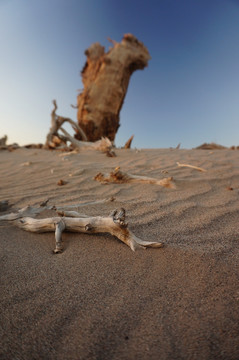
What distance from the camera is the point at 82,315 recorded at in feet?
2.84

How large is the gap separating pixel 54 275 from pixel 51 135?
6951 millimetres

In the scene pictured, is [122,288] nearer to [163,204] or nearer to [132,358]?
[132,358]

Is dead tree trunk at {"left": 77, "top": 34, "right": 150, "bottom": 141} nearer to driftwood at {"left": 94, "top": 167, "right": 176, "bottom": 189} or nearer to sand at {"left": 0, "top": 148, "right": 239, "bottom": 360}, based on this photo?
driftwood at {"left": 94, "top": 167, "right": 176, "bottom": 189}

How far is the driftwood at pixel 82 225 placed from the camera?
132 centimetres

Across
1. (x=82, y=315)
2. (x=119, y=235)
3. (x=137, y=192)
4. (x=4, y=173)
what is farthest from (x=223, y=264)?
(x=4, y=173)

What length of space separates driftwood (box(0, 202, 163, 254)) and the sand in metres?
0.05

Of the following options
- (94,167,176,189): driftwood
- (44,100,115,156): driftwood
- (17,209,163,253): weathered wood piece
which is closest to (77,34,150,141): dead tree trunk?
(44,100,115,156): driftwood

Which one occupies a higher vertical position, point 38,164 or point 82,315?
point 38,164

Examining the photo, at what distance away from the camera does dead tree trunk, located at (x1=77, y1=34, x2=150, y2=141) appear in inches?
416

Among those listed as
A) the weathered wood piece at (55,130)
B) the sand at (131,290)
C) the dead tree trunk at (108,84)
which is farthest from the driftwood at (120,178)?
the dead tree trunk at (108,84)

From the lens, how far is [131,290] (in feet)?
3.26

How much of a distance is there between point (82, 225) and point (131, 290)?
1.96ft

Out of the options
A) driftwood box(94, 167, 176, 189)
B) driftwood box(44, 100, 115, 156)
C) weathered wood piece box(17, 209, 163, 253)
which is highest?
driftwood box(44, 100, 115, 156)

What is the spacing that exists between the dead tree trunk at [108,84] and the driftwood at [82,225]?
952 centimetres
